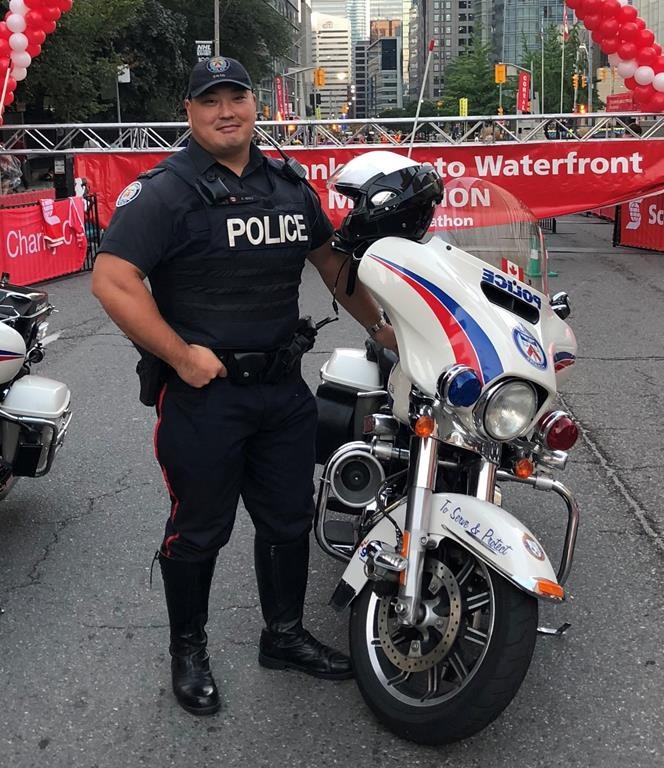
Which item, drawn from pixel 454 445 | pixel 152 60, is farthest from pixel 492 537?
pixel 152 60

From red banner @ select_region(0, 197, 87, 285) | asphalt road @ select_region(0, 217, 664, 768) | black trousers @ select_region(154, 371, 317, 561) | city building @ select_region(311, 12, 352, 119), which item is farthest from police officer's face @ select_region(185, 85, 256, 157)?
city building @ select_region(311, 12, 352, 119)

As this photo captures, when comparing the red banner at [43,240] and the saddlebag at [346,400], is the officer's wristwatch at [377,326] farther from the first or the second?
the red banner at [43,240]

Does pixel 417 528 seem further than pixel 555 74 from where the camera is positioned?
No

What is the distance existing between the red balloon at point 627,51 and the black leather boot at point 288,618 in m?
12.9

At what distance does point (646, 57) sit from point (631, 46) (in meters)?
0.28

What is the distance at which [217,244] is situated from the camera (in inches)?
106

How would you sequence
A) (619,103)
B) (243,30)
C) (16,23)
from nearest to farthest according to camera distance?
(16,23) < (619,103) < (243,30)

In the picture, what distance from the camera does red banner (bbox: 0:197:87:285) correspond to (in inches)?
436

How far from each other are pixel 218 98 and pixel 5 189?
58.2 ft

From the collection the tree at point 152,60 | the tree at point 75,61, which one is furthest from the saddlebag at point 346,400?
the tree at point 152,60

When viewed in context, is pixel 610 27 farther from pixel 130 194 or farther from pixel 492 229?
pixel 130 194

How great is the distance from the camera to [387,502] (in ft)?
9.86

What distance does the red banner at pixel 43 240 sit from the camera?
36.3 ft

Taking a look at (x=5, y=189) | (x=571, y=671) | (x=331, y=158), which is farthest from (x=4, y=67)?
(x=571, y=671)
